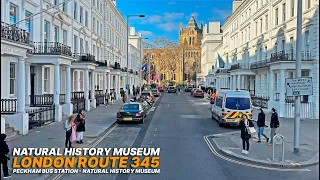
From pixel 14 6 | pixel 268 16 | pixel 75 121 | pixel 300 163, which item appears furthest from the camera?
pixel 268 16

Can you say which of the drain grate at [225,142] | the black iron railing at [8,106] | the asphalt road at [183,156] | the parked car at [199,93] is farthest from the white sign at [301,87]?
the parked car at [199,93]

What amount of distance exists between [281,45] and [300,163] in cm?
2405

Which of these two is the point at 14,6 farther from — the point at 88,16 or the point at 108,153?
the point at 88,16

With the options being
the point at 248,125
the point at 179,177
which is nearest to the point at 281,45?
the point at 248,125

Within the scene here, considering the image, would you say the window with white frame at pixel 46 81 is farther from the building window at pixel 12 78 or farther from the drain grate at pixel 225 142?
the drain grate at pixel 225 142

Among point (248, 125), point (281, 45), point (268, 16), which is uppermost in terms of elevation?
point (268, 16)

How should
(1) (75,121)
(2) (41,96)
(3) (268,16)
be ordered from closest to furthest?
(1) (75,121)
(2) (41,96)
(3) (268,16)

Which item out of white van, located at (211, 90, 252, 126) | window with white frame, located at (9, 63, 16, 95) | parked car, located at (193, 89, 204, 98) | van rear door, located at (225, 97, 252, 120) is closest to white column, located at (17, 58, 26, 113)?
window with white frame, located at (9, 63, 16, 95)

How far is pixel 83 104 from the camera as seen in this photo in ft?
105

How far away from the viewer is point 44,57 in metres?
22.6

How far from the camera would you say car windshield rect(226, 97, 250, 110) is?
71.3ft

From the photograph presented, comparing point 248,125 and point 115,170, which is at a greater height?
point 248,125

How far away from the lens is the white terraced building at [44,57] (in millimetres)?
17547

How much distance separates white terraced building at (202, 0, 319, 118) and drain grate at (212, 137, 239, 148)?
10.4 m
